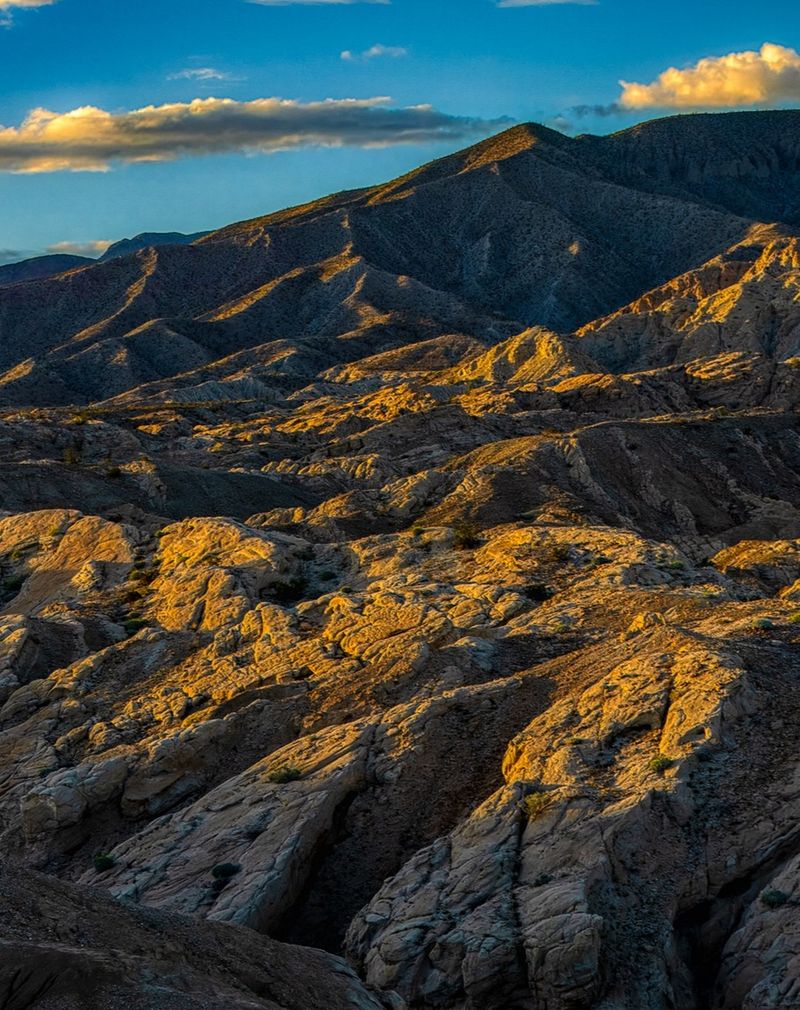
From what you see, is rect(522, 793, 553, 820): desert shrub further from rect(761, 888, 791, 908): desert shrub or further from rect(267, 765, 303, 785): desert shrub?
rect(267, 765, 303, 785): desert shrub

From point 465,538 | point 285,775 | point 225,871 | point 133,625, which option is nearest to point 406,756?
point 285,775

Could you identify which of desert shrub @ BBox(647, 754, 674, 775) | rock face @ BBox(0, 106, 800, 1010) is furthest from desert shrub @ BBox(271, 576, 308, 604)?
desert shrub @ BBox(647, 754, 674, 775)

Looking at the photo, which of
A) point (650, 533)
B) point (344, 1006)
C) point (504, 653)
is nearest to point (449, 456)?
point (650, 533)

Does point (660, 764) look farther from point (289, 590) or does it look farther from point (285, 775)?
point (289, 590)

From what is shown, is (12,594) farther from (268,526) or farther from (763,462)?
(763,462)

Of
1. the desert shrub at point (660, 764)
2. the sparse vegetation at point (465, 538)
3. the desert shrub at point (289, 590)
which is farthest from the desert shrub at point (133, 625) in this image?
the desert shrub at point (660, 764)

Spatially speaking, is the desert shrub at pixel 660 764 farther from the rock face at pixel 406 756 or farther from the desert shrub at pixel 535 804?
the desert shrub at pixel 535 804
